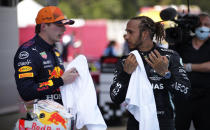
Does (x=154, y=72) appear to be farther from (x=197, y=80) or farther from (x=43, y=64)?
(x=197, y=80)

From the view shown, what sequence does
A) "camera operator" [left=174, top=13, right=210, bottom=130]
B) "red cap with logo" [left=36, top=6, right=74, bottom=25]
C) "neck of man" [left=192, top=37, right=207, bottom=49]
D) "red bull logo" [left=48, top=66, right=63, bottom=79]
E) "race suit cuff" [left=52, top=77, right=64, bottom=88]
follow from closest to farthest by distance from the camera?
"race suit cuff" [left=52, top=77, right=64, bottom=88] < "red bull logo" [left=48, top=66, right=63, bottom=79] < "red cap with logo" [left=36, top=6, right=74, bottom=25] < "camera operator" [left=174, top=13, right=210, bottom=130] < "neck of man" [left=192, top=37, right=207, bottom=49]

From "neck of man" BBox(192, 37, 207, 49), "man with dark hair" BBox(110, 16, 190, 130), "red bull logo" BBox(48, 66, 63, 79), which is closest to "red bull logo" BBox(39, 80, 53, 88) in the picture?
"red bull logo" BBox(48, 66, 63, 79)

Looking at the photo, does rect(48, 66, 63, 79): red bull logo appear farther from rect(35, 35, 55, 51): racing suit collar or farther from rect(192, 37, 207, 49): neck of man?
rect(192, 37, 207, 49): neck of man

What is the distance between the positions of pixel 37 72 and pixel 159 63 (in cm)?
108

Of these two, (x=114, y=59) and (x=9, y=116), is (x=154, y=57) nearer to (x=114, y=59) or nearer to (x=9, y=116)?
(x=114, y=59)

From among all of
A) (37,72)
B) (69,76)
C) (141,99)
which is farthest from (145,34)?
(37,72)

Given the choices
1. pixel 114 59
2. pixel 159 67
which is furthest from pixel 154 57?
pixel 114 59

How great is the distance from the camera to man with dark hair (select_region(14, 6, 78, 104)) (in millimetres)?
3529

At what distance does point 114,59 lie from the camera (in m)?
8.91

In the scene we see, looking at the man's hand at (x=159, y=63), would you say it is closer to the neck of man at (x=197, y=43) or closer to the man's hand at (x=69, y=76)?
the man's hand at (x=69, y=76)

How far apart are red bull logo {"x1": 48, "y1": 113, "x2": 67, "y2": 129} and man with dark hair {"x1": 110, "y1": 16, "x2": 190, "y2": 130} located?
48cm

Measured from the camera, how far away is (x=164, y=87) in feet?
11.6

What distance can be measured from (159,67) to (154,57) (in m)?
0.09

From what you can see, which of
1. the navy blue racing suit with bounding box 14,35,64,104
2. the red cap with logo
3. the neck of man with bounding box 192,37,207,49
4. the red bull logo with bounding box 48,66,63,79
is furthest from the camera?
the neck of man with bounding box 192,37,207,49
